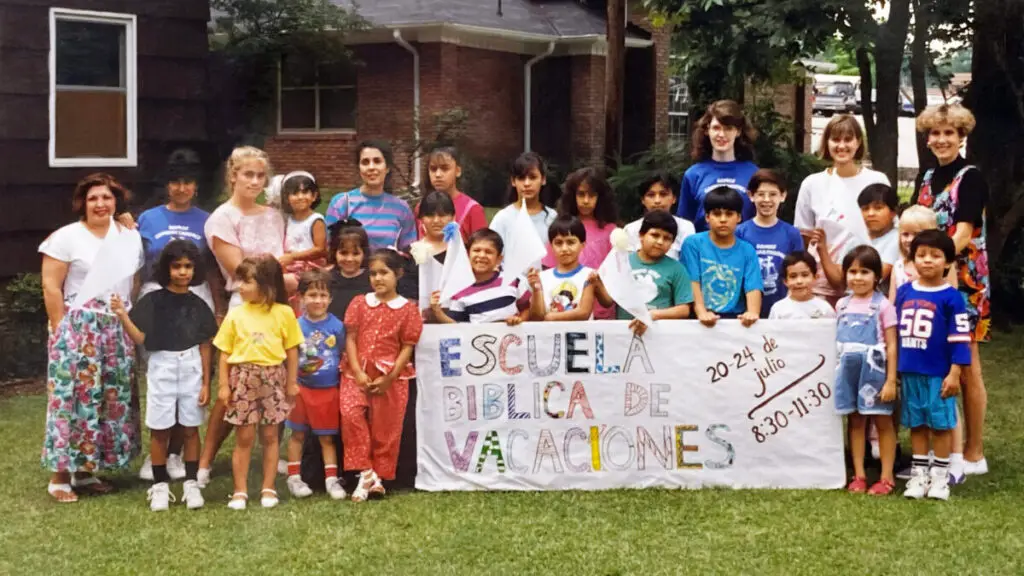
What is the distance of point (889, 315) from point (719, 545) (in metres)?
1.14

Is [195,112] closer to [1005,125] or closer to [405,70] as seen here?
[405,70]

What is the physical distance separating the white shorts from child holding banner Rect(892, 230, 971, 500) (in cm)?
244

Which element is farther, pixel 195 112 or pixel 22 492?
pixel 195 112

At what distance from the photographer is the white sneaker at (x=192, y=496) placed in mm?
4207

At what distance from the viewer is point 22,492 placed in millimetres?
4539

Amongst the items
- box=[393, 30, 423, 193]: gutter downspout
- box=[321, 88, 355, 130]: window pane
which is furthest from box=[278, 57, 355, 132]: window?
box=[393, 30, 423, 193]: gutter downspout

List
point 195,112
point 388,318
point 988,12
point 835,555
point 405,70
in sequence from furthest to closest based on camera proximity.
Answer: point 988,12 → point 195,112 → point 405,70 → point 388,318 → point 835,555

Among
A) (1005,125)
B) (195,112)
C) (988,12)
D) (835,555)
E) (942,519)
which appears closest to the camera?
(835,555)

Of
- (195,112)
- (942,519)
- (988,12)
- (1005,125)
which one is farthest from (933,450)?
(1005,125)

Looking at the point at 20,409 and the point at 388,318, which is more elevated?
the point at 388,318

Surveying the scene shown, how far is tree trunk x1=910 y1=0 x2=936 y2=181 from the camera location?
785 cm

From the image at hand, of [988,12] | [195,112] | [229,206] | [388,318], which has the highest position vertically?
[988,12]

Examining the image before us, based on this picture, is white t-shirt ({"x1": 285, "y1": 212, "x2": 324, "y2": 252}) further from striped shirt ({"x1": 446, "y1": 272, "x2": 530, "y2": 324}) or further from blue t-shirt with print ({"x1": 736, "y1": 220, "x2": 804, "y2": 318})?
blue t-shirt with print ({"x1": 736, "y1": 220, "x2": 804, "y2": 318})

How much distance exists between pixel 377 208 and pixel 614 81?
3.89 meters
